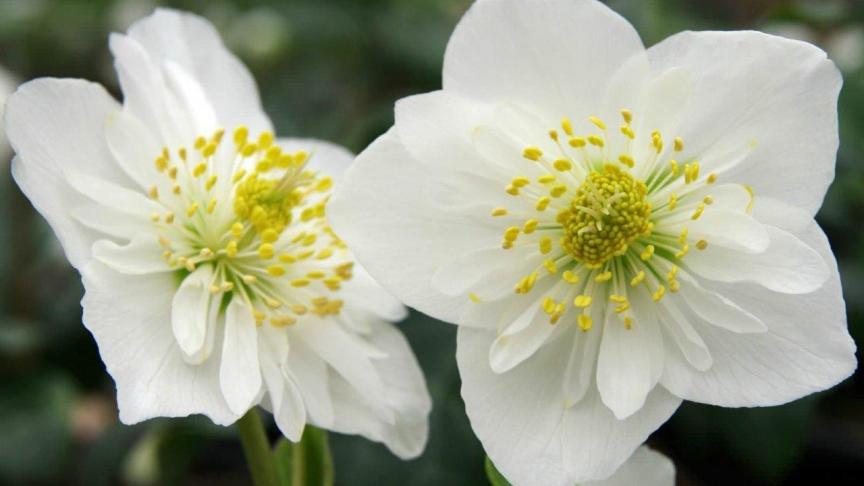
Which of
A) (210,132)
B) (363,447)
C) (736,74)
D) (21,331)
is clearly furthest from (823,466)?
(21,331)

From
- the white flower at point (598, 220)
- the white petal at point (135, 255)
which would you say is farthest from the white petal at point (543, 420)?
the white petal at point (135, 255)

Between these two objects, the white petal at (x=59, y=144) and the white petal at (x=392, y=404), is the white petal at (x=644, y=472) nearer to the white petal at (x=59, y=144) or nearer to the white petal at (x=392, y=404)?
the white petal at (x=392, y=404)

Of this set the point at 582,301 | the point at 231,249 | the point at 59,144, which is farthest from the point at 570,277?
the point at 59,144

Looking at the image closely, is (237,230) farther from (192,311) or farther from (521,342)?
(521,342)

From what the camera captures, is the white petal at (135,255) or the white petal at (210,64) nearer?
the white petal at (135,255)

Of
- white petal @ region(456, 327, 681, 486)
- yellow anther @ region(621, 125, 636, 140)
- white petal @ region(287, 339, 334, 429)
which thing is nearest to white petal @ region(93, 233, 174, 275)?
Result: white petal @ region(287, 339, 334, 429)

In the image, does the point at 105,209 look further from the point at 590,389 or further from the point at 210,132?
the point at 590,389
